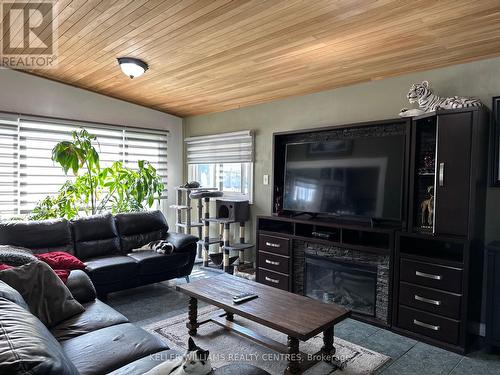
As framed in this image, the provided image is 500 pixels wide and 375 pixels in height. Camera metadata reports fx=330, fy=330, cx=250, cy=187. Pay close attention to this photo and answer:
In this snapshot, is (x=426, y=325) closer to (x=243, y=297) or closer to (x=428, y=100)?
(x=243, y=297)

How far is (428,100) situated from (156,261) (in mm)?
3107

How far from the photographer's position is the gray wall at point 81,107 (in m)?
4.18

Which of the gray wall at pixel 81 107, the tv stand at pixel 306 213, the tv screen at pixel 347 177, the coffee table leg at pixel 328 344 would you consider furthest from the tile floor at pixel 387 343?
the gray wall at pixel 81 107

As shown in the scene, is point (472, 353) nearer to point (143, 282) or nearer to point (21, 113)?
point (143, 282)

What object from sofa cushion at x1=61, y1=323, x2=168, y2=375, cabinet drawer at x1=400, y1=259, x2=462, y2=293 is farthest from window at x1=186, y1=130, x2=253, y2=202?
sofa cushion at x1=61, y1=323, x2=168, y2=375

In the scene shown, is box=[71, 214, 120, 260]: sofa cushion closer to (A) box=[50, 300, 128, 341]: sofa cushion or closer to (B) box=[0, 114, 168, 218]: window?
(B) box=[0, 114, 168, 218]: window

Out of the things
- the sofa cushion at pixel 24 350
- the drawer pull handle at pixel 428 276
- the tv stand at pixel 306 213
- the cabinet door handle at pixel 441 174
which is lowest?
the drawer pull handle at pixel 428 276

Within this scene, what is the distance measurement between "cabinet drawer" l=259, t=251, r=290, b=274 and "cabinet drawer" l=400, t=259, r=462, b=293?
4.05ft

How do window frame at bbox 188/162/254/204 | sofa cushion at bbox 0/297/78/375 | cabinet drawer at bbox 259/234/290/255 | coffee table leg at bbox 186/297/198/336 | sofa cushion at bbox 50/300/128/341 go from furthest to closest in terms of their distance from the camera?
window frame at bbox 188/162/254/204 → cabinet drawer at bbox 259/234/290/255 → coffee table leg at bbox 186/297/198/336 → sofa cushion at bbox 50/300/128/341 → sofa cushion at bbox 0/297/78/375

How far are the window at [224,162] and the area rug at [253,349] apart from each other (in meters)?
2.17

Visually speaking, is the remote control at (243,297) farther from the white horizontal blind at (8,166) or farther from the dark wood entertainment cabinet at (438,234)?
the white horizontal blind at (8,166)

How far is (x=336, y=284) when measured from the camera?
333 centimetres

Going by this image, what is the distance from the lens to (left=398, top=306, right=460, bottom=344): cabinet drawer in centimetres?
253

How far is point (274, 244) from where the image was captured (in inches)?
148
